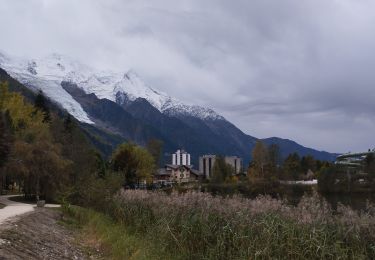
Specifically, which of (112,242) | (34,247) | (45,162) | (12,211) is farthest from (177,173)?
(34,247)

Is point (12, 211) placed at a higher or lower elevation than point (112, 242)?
higher

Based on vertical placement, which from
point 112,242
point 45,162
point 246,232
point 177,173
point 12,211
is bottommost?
point 112,242

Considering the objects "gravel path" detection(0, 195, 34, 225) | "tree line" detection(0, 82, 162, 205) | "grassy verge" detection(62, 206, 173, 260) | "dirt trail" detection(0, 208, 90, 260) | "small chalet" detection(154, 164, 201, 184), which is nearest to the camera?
"dirt trail" detection(0, 208, 90, 260)

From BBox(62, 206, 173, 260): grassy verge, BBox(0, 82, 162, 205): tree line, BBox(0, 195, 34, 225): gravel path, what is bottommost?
BBox(62, 206, 173, 260): grassy verge

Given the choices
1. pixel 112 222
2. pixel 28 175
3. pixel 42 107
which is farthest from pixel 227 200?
pixel 42 107

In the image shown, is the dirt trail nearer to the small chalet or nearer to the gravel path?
the gravel path

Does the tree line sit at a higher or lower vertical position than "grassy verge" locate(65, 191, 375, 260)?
higher

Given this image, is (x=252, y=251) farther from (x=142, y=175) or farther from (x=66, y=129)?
(x=142, y=175)

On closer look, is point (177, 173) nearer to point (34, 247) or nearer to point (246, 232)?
point (34, 247)

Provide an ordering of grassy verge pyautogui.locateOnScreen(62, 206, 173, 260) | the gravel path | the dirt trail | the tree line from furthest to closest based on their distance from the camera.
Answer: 1. the tree line
2. the gravel path
3. grassy verge pyautogui.locateOnScreen(62, 206, 173, 260)
4. the dirt trail

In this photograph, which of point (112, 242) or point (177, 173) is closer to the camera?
point (112, 242)

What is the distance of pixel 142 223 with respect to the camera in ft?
72.5

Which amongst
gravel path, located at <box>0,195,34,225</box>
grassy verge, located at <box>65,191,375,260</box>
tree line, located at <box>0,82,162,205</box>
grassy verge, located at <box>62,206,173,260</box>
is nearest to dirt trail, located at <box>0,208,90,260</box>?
grassy verge, located at <box>62,206,173,260</box>

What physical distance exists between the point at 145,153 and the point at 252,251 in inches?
3915
